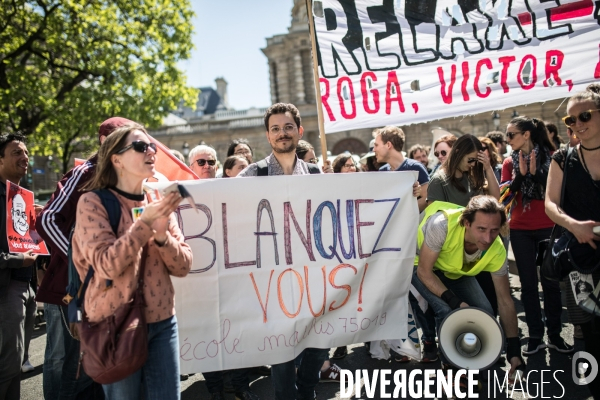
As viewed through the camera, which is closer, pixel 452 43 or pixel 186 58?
pixel 452 43

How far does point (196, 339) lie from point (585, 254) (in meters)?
2.58

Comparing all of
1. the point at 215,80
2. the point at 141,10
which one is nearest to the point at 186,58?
the point at 141,10

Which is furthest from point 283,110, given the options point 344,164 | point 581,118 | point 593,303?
point 344,164

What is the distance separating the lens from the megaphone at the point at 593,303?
3170 millimetres

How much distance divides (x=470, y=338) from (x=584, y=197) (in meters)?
1.21

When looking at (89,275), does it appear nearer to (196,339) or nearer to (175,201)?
(175,201)

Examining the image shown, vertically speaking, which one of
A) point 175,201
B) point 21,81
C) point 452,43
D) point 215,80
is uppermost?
point 215,80

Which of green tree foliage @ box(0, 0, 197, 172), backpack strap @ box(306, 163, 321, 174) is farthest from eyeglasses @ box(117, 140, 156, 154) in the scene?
green tree foliage @ box(0, 0, 197, 172)

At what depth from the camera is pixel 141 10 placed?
16.1 m

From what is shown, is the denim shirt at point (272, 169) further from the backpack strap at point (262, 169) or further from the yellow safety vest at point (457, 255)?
the yellow safety vest at point (457, 255)

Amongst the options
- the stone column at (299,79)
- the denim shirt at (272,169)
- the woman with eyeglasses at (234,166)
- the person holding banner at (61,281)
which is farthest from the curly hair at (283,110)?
the stone column at (299,79)

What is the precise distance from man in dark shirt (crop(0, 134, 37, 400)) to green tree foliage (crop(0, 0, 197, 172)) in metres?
11.4


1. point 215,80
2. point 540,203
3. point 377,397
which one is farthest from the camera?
point 215,80

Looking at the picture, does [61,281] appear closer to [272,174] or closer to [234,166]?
[272,174]
